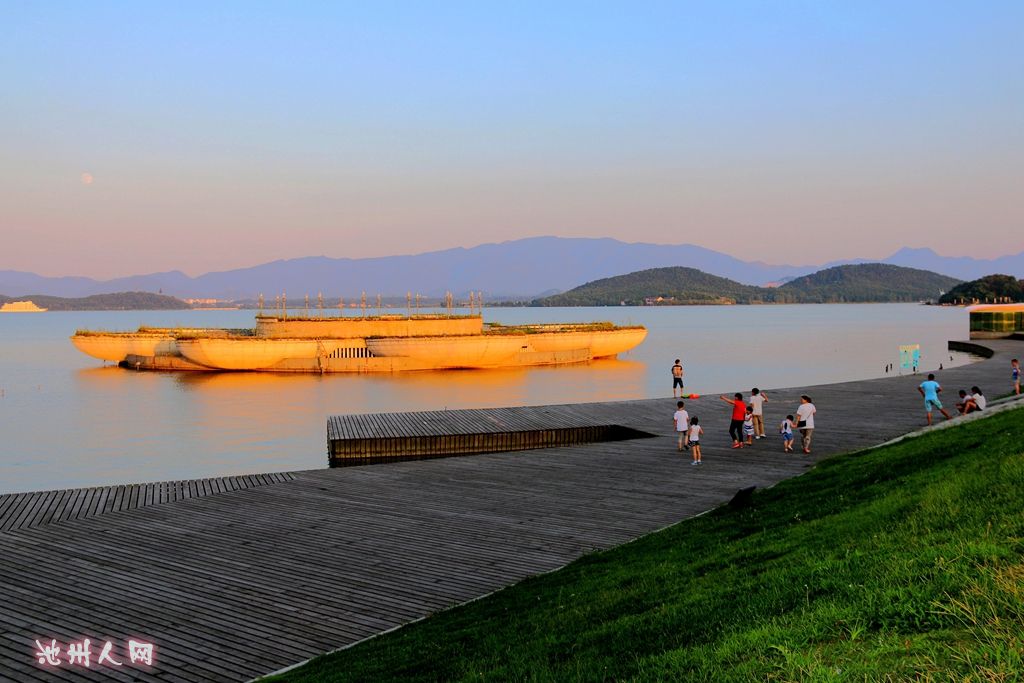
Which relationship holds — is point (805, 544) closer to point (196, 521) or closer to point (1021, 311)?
point (196, 521)

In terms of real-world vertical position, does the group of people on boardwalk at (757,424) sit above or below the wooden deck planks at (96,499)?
above

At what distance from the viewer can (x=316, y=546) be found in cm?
1413

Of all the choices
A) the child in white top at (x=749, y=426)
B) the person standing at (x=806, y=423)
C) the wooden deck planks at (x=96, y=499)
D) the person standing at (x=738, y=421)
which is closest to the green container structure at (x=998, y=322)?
the child in white top at (x=749, y=426)

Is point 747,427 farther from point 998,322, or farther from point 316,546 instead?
point 998,322

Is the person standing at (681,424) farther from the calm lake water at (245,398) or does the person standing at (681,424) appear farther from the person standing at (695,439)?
the calm lake water at (245,398)

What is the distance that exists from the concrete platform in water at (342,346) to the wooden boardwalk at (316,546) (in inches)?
2227

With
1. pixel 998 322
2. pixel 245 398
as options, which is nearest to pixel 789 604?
pixel 245 398

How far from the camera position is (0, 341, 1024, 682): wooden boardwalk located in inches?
404

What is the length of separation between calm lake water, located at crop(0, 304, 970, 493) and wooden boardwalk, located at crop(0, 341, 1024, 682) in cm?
1575

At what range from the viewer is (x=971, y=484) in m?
A: 9.80

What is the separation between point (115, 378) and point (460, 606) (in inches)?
2987

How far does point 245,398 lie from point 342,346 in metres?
21.1

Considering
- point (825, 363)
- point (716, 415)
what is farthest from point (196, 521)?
point (825, 363)

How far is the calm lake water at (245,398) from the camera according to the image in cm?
3606
